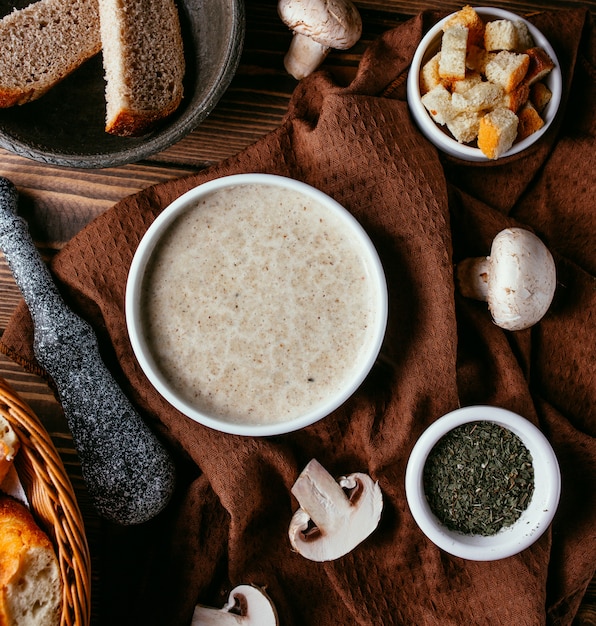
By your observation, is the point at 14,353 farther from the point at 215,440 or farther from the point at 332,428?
the point at 332,428

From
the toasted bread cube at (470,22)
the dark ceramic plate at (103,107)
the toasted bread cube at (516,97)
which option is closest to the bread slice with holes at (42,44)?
the dark ceramic plate at (103,107)

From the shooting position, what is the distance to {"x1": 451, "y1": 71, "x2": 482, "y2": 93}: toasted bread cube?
1.32 meters

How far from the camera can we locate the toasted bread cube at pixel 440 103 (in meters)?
1.33

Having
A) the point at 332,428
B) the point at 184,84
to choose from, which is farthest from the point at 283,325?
the point at 184,84

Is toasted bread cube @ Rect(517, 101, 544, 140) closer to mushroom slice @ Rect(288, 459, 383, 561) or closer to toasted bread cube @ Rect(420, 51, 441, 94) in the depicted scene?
toasted bread cube @ Rect(420, 51, 441, 94)

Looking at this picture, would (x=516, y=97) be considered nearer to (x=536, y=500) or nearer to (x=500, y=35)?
(x=500, y=35)

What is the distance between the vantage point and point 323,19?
134 cm

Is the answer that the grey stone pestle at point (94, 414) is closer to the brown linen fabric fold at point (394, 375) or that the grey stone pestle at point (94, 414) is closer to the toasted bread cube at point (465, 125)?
the brown linen fabric fold at point (394, 375)

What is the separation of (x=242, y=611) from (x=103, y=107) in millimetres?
1072

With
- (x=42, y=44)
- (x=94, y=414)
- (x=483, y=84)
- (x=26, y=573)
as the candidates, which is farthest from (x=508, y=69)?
(x=26, y=573)

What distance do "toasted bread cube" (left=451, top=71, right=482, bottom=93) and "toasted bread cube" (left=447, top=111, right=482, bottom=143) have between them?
45 mm

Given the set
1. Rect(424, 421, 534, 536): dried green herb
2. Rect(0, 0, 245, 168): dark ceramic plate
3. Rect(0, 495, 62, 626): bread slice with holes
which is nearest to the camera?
Rect(0, 495, 62, 626): bread slice with holes

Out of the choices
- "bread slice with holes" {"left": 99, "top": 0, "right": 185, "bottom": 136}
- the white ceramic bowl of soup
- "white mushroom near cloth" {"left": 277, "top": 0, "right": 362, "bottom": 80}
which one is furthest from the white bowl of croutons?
"bread slice with holes" {"left": 99, "top": 0, "right": 185, "bottom": 136}

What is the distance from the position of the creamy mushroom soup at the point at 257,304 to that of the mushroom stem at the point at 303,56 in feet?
1.00
